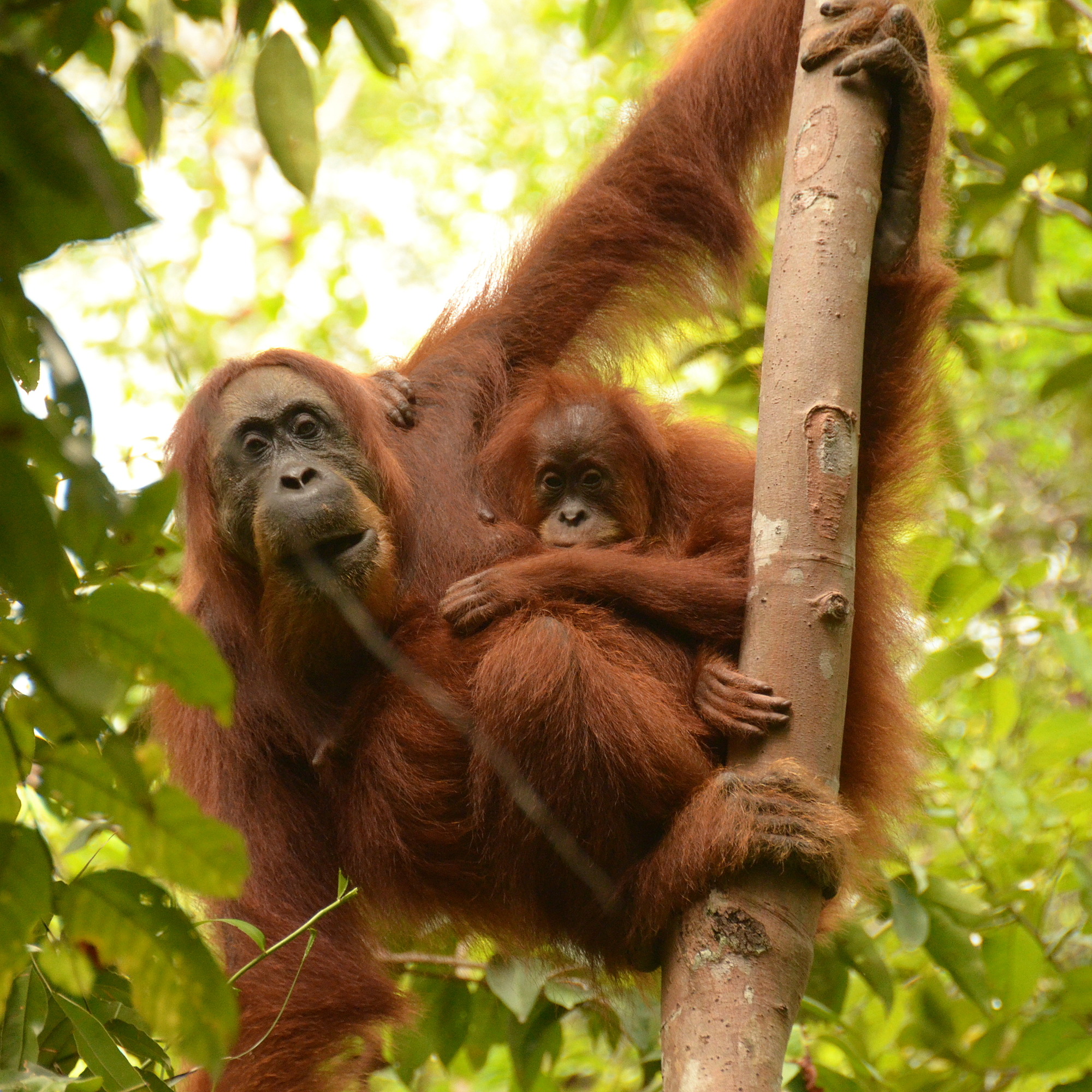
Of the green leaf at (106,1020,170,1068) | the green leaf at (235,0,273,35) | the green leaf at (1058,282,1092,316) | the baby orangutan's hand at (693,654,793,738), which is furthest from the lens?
the green leaf at (1058,282,1092,316)

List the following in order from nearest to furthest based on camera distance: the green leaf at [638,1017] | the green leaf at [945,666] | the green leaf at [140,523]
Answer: the green leaf at [140,523] < the green leaf at [638,1017] < the green leaf at [945,666]

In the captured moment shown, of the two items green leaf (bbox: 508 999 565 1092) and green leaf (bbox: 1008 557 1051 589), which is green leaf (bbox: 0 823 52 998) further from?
green leaf (bbox: 1008 557 1051 589)

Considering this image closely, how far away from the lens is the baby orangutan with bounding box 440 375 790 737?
9.17 ft

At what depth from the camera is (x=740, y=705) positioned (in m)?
2.29

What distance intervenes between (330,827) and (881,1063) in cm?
248

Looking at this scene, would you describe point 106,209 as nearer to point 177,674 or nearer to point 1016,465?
point 177,674

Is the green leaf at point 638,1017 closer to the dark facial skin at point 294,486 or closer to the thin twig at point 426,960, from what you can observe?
the thin twig at point 426,960

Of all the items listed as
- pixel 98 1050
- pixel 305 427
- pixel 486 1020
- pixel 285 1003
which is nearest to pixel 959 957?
pixel 486 1020

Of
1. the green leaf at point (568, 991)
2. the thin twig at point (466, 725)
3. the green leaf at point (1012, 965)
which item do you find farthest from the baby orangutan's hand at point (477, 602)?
the green leaf at point (1012, 965)

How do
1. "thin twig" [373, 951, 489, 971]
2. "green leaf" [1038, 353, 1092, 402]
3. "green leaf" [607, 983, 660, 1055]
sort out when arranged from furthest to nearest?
"green leaf" [1038, 353, 1092, 402], "thin twig" [373, 951, 489, 971], "green leaf" [607, 983, 660, 1055]

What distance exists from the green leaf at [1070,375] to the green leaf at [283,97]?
9.84ft

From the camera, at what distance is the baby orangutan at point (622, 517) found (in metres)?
2.79

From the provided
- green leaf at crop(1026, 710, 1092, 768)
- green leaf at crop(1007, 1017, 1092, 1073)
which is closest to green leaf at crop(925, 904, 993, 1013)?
green leaf at crop(1007, 1017, 1092, 1073)

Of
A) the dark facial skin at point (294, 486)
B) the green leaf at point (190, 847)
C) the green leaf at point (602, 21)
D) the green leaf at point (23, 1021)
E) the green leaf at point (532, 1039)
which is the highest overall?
the green leaf at point (602, 21)
